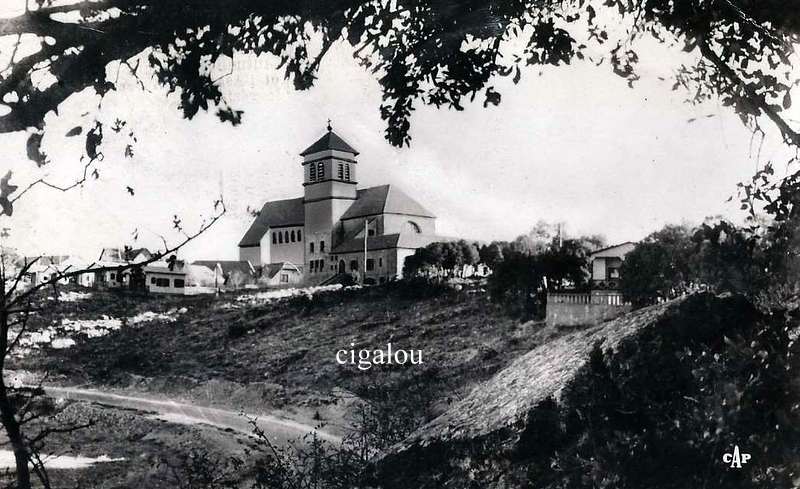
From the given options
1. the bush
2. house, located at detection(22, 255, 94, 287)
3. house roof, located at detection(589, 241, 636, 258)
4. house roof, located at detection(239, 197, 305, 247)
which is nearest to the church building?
house roof, located at detection(239, 197, 305, 247)

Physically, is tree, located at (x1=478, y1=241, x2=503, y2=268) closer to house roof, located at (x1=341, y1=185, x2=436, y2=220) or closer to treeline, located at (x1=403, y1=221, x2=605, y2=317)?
treeline, located at (x1=403, y1=221, x2=605, y2=317)

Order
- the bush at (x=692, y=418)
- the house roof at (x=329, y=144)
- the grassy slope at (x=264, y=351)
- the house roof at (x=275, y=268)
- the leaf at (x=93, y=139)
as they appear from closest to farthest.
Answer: the bush at (x=692, y=418)
the leaf at (x=93, y=139)
the house roof at (x=329, y=144)
the grassy slope at (x=264, y=351)
the house roof at (x=275, y=268)

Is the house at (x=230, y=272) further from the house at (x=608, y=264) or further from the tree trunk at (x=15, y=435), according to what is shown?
the house at (x=608, y=264)

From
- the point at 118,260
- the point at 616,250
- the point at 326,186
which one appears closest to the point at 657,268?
the point at 616,250

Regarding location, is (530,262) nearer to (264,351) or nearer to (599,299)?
(599,299)

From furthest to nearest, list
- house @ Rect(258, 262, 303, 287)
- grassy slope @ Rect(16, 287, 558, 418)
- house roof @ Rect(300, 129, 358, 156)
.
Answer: house @ Rect(258, 262, 303, 287), grassy slope @ Rect(16, 287, 558, 418), house roof @ Rect(300, 129, 358, 156)

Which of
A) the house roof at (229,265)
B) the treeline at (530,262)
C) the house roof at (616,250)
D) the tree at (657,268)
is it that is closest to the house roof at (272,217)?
the house roof at (229,265)
